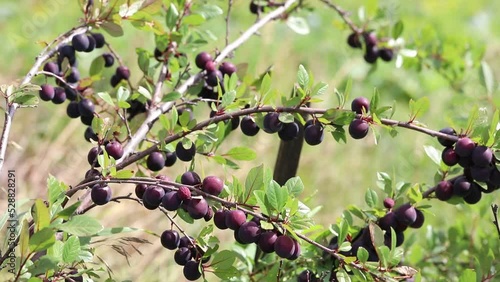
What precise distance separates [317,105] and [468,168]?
1.49m

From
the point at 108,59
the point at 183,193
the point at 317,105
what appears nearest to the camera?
the point at 183,193

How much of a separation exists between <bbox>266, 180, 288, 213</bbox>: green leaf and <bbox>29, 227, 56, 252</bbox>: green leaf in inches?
9.3

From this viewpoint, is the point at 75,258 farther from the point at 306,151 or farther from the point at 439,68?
the point at 306,151

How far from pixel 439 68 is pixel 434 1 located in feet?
9.42

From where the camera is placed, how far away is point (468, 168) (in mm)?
902

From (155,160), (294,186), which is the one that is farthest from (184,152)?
(294,186)

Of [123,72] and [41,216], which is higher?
[41,216]

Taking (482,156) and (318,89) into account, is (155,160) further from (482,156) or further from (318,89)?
(482,156)

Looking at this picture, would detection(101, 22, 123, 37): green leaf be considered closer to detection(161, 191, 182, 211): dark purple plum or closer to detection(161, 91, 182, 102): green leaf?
detection(161, 91, 182, 102): green leaf

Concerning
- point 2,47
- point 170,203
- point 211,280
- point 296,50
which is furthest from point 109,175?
point 296,50

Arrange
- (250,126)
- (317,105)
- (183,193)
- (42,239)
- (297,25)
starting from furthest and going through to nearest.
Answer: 1. (317,105)
2. (297,25)
3. (250,126)
4. (183,193)
5. (42,239)

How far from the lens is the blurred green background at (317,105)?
6.51ft

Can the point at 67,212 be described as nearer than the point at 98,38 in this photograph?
Yes

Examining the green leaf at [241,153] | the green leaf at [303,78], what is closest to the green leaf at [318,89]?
the green leaf at [303,78]
